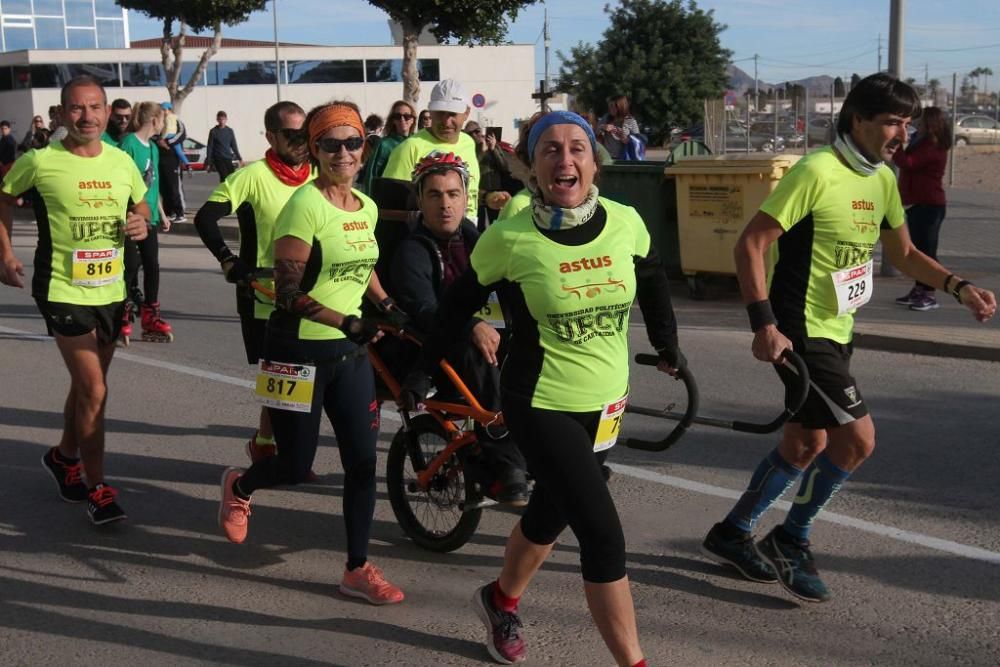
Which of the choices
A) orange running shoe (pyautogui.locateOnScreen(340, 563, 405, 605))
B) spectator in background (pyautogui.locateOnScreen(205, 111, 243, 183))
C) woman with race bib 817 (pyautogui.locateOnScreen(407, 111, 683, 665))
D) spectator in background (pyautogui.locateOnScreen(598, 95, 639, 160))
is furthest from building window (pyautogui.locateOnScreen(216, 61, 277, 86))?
woman with race bib 817 (pyautogui.locateOnScreen(407, 111, 683, 665))

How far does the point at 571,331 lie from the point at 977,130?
48.8 metres

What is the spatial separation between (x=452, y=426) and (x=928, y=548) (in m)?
2.01

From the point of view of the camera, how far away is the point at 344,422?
4609 mm

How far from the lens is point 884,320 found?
10.3 metres

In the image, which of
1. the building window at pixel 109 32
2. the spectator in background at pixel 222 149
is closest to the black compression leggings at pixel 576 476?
the spectator in background at pixel 222 149

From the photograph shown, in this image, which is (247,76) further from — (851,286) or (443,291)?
(851,286)

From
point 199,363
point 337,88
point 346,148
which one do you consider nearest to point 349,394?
point 346,148

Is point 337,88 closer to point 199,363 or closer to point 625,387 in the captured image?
point 199,363

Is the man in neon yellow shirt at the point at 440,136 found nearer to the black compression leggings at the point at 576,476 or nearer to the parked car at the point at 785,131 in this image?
the black compression leggings at the point at 576,476

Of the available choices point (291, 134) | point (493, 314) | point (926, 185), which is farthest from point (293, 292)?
point (926, 185)

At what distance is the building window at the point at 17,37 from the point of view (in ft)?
339

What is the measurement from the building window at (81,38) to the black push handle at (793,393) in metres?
111

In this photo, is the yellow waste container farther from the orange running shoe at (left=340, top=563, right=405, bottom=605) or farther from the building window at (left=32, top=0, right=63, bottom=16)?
the building window at (left=32, top=0, right=63, bottom=16)

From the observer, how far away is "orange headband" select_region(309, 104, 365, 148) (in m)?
4.52
